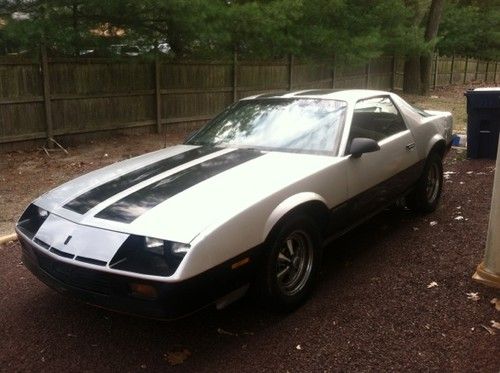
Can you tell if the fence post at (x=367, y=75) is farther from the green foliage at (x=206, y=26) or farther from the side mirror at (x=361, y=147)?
the side mirror at (x=361, y=147)

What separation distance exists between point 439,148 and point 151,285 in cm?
428

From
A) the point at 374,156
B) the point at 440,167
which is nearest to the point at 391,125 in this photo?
the point at 374,156

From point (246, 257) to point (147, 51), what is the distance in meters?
8.11

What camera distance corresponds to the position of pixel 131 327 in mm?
3686

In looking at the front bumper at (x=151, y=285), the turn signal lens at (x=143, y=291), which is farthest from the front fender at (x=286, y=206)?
the turn signal lens at (x=143, y=291)

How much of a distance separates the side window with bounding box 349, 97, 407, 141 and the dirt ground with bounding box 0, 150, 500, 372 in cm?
114

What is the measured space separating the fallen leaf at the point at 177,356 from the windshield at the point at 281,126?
1817 mm

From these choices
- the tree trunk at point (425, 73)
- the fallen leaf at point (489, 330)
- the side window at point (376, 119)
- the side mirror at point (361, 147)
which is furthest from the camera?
the tree trunk at point (425, 73)

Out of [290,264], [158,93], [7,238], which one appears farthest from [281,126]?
[158,93]

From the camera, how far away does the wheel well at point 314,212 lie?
11.8ft

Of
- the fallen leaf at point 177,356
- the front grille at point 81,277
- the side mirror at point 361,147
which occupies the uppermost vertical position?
the side mirror at point 361,147

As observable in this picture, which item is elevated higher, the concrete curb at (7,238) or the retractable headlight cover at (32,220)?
the retractable headlight cover at (32,220)

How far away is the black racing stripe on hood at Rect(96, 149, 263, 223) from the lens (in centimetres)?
333

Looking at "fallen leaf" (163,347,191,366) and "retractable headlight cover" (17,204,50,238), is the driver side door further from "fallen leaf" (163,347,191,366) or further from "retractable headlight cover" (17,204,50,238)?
"retractable headlight cover" (17,204,50,238)
